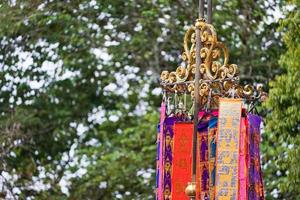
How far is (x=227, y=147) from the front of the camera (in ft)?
16.8

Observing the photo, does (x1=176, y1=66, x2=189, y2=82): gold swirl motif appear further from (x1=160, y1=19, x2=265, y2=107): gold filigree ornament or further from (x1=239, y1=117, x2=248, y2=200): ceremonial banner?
(x1=239, y1=117, x2=248, y2=200): ceremonial banner

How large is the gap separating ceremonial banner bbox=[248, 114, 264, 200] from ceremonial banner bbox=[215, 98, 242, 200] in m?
0.09

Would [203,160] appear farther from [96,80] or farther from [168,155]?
[96,80]

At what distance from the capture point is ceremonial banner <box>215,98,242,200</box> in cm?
507

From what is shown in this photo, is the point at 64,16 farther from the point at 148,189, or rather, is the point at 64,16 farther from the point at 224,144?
the point at 224,144

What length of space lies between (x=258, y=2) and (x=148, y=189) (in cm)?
203

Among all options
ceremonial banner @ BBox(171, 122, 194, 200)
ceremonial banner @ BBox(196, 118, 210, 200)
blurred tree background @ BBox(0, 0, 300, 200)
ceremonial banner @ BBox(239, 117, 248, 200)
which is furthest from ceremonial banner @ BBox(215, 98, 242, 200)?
blurred tree background @ BBox(0, 0, 300, 200)

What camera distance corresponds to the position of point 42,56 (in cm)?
954

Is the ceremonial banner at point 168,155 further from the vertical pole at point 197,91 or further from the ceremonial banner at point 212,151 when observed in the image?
the vertical pole at point 197,91

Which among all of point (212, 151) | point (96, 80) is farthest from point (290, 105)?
point (96, 80)

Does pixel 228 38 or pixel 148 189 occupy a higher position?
pixel 228 38

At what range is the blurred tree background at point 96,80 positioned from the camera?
910 cm

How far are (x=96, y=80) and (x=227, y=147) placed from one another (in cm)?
477

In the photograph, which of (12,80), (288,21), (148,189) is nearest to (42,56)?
(12,80)
